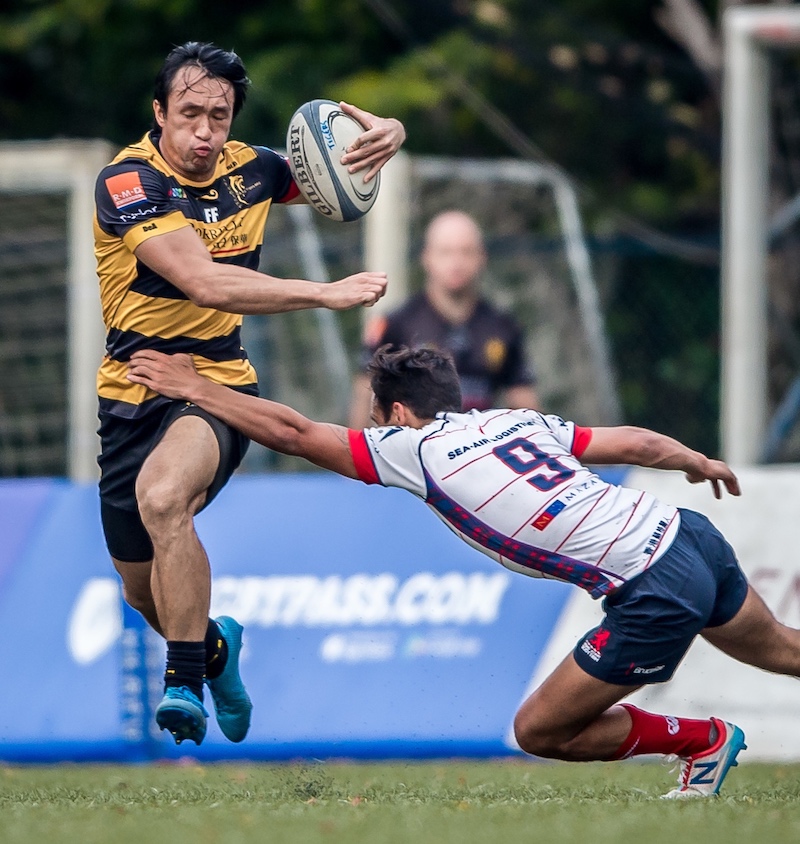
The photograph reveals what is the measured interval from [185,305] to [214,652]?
52.5 inches

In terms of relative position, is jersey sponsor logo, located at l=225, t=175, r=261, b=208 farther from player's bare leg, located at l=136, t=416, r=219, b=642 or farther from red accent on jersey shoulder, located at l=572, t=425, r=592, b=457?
red accent on jersey shoulder, located at l=572, t=425, r=592, b=457

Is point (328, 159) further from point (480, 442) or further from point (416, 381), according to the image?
point (480, 442)

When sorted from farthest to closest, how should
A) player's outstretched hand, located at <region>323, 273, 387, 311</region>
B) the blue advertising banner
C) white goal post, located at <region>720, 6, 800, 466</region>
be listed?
1. white goal post, located at <region>720, 6, 800, 466</region>
2. the blue advertising banner
3. player's outstretched hand, located at <region>323, 273, 387, 311</region>

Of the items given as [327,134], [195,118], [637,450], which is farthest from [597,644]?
[195,118]

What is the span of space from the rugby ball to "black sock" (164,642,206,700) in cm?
169

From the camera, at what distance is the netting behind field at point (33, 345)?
12680 mm

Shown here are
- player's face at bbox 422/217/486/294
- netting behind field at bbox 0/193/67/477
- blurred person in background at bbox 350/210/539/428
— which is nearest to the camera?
blurred person in background at bbox 350/210/539/428

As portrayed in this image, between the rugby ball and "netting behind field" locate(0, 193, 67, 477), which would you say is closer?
the rugby ball

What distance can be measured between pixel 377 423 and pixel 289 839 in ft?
5.91

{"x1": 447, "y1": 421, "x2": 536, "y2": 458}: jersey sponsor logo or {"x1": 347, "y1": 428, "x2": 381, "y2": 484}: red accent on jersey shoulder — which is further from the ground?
{"x1": 447, "y1": 421, "x2": 536, "y2": 458}: jersey sponsor logo

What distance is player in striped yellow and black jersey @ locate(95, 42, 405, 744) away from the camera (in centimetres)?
607

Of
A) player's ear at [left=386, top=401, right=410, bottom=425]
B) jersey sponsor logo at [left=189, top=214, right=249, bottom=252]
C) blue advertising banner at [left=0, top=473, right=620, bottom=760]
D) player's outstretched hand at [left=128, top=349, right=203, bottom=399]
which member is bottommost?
blue advertising banner at [left=0, top=473, right=620, bottom=760]

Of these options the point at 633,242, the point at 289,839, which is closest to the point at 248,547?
the point at 289,839

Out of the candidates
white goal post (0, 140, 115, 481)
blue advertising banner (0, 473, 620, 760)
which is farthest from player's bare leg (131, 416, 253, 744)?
white goal post (0, 140, 115, 481)
